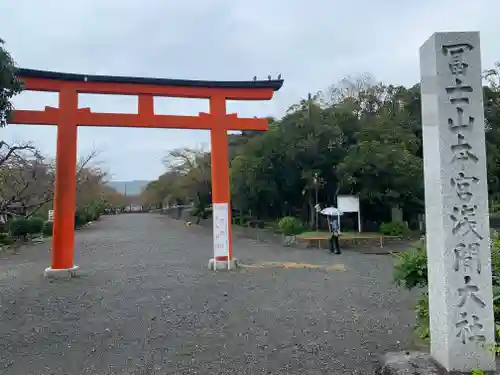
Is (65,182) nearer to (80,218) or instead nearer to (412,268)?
(412,268)

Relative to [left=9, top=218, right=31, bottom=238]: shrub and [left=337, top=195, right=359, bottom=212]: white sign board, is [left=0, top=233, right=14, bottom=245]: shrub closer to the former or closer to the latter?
[left=9, top=218, right=31, bottom=238]: shrub

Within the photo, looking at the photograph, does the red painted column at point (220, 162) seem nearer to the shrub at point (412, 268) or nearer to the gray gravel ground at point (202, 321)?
the gray gravel ground at point (202, 321)

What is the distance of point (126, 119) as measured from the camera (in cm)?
995

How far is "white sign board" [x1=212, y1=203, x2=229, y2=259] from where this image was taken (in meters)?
10.4

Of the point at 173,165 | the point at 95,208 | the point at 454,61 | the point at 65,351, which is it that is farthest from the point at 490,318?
the point at 95,208

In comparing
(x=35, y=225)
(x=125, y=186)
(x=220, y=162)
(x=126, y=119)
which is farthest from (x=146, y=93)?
(x=125, y=186)

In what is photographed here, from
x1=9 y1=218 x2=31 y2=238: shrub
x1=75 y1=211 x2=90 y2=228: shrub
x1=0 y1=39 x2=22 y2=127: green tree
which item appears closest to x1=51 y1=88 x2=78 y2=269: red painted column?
x1=0 y1=39 x2=22 y2=127: green tree

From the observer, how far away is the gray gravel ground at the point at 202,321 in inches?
176

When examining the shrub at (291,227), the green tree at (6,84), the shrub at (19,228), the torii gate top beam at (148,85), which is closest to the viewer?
the green tree at (6,84)

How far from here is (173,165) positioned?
39031 millimetres

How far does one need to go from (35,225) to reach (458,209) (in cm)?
2355

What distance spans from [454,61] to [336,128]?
49.9ft

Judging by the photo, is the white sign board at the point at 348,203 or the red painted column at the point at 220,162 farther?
the white sign board at the point at 348,203

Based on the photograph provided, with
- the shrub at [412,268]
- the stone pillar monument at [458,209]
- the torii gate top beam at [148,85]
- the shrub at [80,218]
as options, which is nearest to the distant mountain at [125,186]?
the shrub at [80,218]
